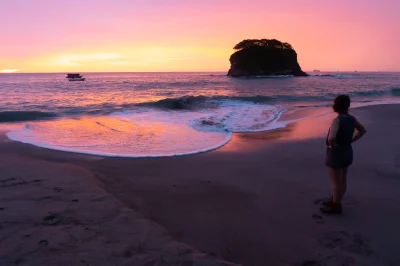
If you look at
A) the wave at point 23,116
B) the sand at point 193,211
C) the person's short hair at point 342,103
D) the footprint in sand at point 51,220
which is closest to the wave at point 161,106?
the wave at point 23,116

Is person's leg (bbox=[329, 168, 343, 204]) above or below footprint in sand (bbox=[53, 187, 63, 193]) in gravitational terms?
above

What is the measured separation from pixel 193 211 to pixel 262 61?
88652 millimetres

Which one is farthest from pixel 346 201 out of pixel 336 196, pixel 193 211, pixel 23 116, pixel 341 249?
pixel 23 116

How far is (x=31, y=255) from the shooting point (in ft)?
10.1

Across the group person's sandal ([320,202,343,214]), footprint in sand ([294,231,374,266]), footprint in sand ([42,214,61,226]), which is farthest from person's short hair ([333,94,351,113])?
footprint in sand ([42,214,61,226])

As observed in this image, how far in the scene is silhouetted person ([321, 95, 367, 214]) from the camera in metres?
4.14

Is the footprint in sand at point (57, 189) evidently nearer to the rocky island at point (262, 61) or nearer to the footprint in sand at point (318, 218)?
the footprint in sand at point (318, 218)

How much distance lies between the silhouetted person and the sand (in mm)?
254

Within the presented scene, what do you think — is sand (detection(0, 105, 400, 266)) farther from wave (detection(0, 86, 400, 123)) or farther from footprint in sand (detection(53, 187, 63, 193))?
wave (detection(0, 86, 400, 123))

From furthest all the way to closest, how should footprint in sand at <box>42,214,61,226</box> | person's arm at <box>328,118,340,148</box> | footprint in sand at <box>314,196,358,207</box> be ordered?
footprint in sand at <box>314,196,358,207</box>, person's arm at <box>328,118,340,148</box>, footprint in sand at <box>42,214,61,226</box>

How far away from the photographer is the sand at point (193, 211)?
326 cm

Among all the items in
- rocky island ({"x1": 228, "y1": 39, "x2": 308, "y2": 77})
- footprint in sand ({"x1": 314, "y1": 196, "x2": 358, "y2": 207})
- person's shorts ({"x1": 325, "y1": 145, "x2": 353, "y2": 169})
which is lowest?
footprint in sand ({"x1": 314, "y1": 196, "x2": 358, "y2": 207})

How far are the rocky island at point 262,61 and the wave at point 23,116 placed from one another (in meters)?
76.7

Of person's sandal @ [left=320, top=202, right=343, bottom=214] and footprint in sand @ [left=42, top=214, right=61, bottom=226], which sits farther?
person's sandal @ [left=320, top=202, right=343, bottom=214]
